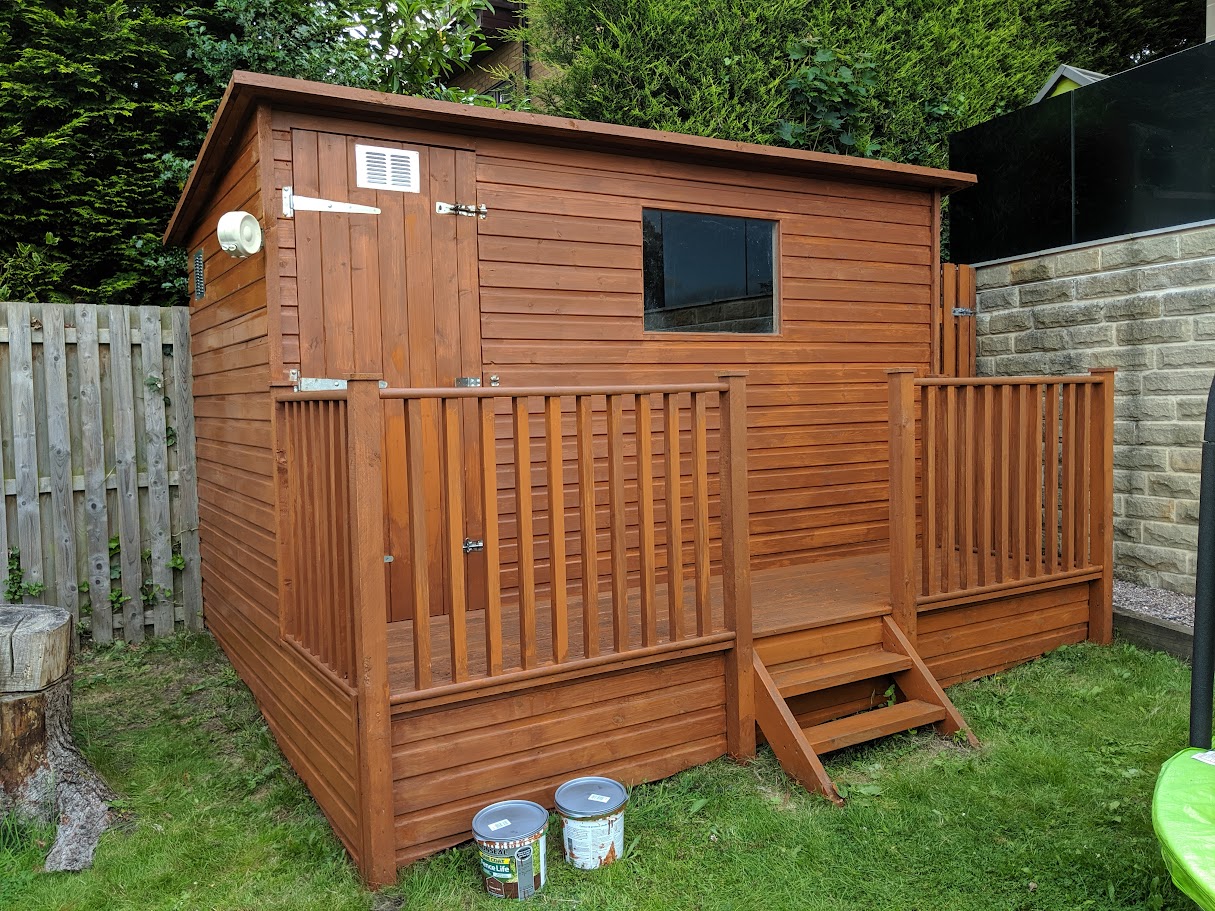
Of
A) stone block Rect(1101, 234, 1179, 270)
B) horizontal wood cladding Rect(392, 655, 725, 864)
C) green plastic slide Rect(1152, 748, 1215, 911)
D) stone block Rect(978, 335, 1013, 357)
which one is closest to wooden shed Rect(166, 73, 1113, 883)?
horizontal wood cladding Rect(392, 655, 725, 864)

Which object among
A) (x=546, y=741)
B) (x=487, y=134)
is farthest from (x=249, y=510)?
(x=487, y=134)

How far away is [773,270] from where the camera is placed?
476cm

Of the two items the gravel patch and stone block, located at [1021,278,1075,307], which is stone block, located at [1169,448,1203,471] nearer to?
the gravel patch

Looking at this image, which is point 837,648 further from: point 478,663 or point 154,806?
point 154,806

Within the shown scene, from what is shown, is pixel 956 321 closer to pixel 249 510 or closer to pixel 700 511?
pixel 700 511

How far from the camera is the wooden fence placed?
4641 millimetres

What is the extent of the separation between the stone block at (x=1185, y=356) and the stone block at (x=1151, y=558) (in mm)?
996

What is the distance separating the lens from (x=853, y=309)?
504 cm

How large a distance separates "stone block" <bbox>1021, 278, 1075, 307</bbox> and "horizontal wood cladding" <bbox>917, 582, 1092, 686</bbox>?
6.23 feet

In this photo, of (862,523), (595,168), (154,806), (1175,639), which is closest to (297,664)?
(154,806)

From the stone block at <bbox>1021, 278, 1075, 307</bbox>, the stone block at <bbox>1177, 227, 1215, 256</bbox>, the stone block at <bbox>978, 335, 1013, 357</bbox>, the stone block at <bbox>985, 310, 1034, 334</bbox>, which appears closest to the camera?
the stone block at <bbox>1177, 227, 1215, 256</bbox>

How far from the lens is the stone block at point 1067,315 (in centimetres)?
504

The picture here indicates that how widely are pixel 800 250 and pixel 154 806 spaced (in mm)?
4018

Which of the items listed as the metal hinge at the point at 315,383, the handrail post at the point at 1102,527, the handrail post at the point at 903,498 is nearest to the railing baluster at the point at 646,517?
the handrail post at the point at 903,498
